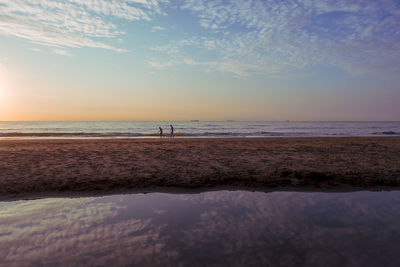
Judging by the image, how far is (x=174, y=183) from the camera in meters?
9.42

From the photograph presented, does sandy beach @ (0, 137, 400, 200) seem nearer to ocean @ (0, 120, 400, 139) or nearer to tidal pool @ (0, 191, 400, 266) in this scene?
tidal pool @ (0, 191, 400, 266)

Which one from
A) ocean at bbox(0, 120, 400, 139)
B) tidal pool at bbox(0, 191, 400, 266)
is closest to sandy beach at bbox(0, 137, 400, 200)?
tidal pool at bbox(0, 191, 400, 266)

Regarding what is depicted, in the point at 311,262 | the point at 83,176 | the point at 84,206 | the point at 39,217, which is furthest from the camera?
the point at 83,176

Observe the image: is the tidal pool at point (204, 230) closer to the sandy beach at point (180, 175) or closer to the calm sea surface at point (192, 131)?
the sandy beach at point (180, 175)

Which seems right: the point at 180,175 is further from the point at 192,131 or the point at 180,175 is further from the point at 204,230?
the point at 192,131

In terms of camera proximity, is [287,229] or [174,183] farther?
[174,183]

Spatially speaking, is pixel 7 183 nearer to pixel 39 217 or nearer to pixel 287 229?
pixel 39 217

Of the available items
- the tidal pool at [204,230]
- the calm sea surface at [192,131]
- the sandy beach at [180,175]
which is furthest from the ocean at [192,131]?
the tidal pool at [204,230]

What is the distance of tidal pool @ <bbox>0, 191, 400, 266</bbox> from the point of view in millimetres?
4375

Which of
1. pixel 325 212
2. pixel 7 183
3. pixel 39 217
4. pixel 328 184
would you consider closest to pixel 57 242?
pixel 39 217

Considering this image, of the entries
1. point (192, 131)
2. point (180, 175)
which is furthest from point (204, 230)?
point (192, 131)

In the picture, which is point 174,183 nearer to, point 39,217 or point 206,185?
point 206,185

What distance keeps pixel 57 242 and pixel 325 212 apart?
6637 millimetres

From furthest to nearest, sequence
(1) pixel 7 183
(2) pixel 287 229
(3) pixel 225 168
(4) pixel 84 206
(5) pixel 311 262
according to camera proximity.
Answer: (3) pixel 225 168 < (1) pixel 7 183 < (4) pixel 84 206 < (2) pixel 287 229 < (5) pixel 311 262
